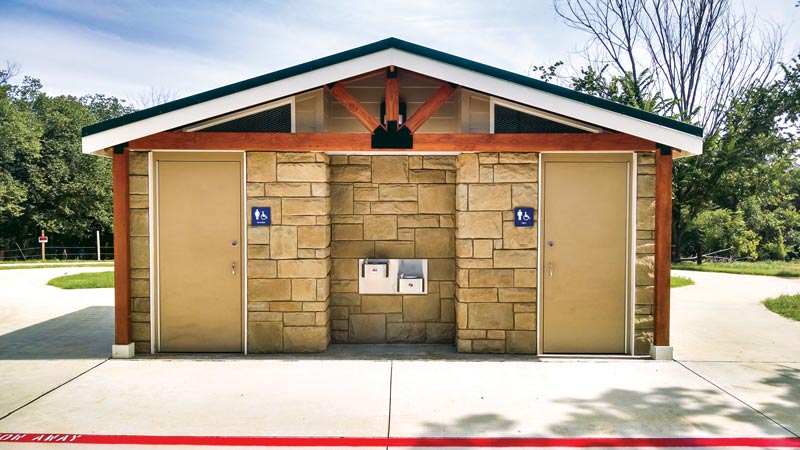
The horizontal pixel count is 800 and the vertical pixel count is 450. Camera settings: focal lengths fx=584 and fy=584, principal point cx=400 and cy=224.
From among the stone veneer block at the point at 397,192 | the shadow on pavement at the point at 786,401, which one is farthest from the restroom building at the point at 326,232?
the shadow on pavement at the point at 786,401

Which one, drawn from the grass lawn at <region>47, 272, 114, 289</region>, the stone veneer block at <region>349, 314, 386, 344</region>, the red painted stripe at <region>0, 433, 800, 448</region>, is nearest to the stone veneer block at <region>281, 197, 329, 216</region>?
the stone veneer block at <region>349, 314, 386, 344</region>

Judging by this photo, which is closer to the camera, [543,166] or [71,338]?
[543,166]

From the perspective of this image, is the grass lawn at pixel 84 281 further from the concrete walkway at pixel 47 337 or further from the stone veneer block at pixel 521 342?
the stone veneer block at pixel 521 342

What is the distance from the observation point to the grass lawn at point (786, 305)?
35.6 feet

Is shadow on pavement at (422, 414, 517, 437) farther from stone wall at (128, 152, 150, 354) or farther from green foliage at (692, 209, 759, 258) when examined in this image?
green foliage at (692, 209, 759, 258)

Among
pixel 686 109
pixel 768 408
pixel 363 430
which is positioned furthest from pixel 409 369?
pixel 686 109

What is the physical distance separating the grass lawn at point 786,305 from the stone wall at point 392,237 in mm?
6956

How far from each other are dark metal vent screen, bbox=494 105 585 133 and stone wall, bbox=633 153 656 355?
39.0 inches

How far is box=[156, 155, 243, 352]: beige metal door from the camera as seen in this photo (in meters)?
7.70

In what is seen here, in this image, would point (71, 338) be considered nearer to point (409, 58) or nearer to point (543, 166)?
point (409, 58)

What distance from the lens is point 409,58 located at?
7.17 m

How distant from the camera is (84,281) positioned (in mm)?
15898

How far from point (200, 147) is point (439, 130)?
3.20m

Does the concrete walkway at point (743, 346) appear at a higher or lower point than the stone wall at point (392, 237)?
lower
